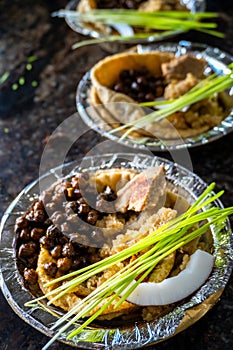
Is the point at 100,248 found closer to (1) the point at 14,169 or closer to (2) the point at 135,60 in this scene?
(1) the point at 14,169

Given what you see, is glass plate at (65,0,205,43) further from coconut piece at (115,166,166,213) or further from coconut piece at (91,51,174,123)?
coconut piece at (115,166,166,213)

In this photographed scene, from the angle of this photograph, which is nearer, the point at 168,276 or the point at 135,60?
the point at 168,276

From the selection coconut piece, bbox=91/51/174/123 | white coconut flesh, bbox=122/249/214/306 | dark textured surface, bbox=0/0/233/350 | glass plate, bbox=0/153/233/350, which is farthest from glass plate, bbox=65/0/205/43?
white coconut flesh, bbox=122/249/214/306

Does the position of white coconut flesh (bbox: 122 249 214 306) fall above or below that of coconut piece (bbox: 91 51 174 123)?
below

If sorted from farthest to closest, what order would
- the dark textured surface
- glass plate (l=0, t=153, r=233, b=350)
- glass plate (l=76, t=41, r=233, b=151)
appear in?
glass plate (l=76, t=41, r=233, b=151) < the dark textured surface < glass plate (l=0, t=153, r=233, b=350)

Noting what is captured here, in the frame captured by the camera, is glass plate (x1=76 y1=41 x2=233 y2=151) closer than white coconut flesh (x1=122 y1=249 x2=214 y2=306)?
No

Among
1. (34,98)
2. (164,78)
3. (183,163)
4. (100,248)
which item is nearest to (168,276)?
(100,248)

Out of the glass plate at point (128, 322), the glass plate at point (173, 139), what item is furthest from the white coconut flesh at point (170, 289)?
the glass plate at point (173, 139)
